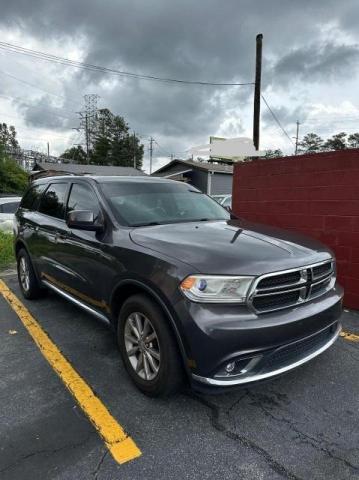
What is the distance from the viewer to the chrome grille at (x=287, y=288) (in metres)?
2.55

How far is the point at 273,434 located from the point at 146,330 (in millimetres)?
1136

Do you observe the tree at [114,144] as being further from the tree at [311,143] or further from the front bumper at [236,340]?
Result: the front bumper at [236,340]

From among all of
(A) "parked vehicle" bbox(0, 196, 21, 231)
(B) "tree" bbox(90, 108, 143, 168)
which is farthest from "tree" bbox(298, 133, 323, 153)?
(A) "parked vehicle" bbox(0, 196, 21, 231)

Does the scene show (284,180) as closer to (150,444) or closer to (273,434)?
(273,434)

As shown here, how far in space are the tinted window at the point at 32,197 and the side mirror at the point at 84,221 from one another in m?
2.13

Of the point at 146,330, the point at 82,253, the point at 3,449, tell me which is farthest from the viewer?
the point at 82,253

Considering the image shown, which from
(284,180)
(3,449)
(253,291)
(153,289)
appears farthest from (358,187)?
(3,449)

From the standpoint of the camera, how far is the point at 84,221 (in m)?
3.36

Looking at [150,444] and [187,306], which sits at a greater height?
[187,306]

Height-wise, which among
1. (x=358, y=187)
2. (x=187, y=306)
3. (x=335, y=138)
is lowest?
(x=187, y=306)

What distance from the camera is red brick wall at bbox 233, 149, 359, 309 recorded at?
4.98m

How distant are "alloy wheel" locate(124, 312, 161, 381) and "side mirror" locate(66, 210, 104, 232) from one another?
0.90 m

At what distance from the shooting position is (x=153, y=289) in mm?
2711

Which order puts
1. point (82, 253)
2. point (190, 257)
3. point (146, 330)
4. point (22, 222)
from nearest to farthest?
point (190, 257) < point (146, 330) < point (82, 253) < point (22, 222)
